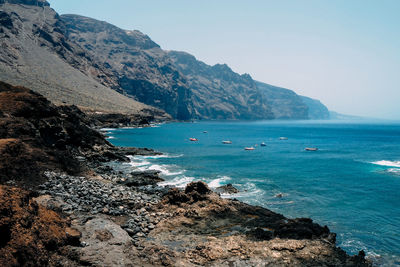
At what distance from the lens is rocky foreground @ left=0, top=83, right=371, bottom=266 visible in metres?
12.3

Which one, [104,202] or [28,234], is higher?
[28,234]

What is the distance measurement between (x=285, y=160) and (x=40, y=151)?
54958 millimetres

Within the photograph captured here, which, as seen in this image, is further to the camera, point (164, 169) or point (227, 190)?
point (164, 169)

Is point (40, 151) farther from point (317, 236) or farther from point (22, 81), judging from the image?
point (22, 81)

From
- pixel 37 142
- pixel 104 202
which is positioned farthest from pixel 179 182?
pixel 104 202

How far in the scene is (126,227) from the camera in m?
17.5

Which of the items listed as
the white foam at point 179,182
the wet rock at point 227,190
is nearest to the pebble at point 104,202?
the wet rock at point 227,190

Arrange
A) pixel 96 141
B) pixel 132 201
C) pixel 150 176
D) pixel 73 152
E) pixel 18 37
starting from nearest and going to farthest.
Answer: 1. pixel 132 201
2. pixel 150 176
3. pixel 73 152
4. pixel 96 141
5. pixel 18 37

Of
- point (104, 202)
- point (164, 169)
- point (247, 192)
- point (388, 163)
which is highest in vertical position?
point (388, 163)

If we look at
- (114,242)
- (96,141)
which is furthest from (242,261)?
(96,141)

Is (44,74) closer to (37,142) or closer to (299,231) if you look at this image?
(37,142)

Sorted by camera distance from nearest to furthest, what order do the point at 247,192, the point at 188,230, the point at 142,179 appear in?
1. the point at 188,230
2. the point at 247,192
3. the point at 142,179

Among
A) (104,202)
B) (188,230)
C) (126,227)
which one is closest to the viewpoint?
(126,227)

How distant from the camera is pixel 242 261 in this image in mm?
14914
